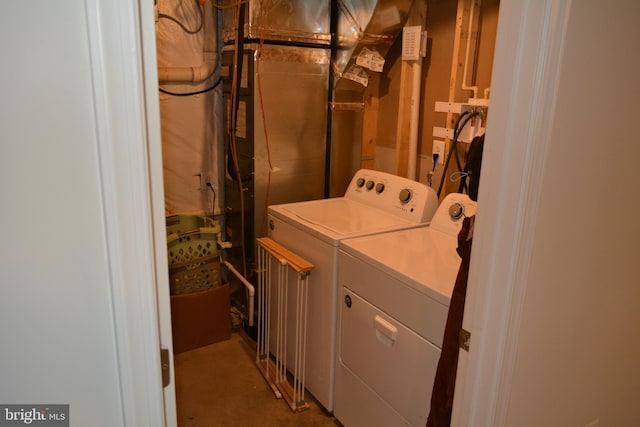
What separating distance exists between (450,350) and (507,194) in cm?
60

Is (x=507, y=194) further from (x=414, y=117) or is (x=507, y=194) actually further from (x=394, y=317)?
(x=414, y=117)

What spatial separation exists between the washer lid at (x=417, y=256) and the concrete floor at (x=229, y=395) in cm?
93

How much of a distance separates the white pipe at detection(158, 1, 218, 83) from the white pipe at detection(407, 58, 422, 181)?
1223mm

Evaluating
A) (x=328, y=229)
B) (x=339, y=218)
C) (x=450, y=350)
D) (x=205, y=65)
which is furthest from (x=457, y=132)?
(x=205, y=65)

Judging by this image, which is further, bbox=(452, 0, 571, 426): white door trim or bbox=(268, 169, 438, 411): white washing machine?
bbox=(268, 169, 438, 411): white washing machine

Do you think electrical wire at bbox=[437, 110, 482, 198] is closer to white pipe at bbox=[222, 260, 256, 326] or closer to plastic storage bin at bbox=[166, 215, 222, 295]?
white pipe at bbox=[222, 260, 256, 326]

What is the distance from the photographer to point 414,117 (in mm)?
2695

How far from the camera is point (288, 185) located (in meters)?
2.86

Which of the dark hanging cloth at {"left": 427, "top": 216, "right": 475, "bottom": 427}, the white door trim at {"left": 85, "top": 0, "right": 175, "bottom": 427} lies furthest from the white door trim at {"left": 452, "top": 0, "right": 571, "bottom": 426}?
the white door trim at {"left": 85, "top": 0, "right": 175, "bottom": 427}

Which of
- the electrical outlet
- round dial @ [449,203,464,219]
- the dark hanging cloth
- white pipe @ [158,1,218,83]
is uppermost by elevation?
white pipe @ [158,1,218,83]

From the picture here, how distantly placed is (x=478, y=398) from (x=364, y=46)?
6.77 feet

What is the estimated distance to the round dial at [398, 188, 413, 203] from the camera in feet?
7.68

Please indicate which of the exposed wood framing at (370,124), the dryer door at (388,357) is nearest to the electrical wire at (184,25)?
the exposed wood framing at (370,124)

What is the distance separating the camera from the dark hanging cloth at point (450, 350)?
1348 millimetres
